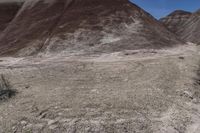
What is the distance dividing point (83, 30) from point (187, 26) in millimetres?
64727

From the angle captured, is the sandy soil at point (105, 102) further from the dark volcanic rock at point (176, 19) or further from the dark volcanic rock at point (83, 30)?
the dark volcanic rock at point (176, 19)

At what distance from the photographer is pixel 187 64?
18.0 meters

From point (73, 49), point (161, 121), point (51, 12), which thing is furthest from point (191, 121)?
point (51, 12)

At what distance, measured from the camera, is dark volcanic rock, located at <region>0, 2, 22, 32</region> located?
4694 centimetres

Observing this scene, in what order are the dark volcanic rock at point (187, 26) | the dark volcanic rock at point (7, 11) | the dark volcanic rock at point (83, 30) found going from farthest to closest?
the dark volcanic rock at point (187, 26)
the dark volcanic rock at point (7, 11)
the dark volcanic rock at point (83, 30)

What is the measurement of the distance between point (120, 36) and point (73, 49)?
19.8 ft

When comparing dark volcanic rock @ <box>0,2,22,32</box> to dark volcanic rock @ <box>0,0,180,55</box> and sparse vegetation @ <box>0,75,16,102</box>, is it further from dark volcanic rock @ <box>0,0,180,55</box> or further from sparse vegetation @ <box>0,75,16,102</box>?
sparse vegetation @ <box>0,75,16,102</box>

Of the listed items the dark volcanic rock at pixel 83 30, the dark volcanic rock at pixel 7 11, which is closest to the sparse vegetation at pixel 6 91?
the dark volcanic rock at pixel 83 30

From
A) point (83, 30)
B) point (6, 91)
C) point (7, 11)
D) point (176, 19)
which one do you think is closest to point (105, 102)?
point (6, 91)

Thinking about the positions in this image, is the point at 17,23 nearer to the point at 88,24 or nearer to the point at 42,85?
the point at 88,24

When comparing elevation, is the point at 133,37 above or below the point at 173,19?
above

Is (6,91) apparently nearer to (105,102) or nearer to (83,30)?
(105,102)

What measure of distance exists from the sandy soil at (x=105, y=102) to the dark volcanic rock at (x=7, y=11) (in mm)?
32483

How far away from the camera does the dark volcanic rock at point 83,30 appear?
29.7m
